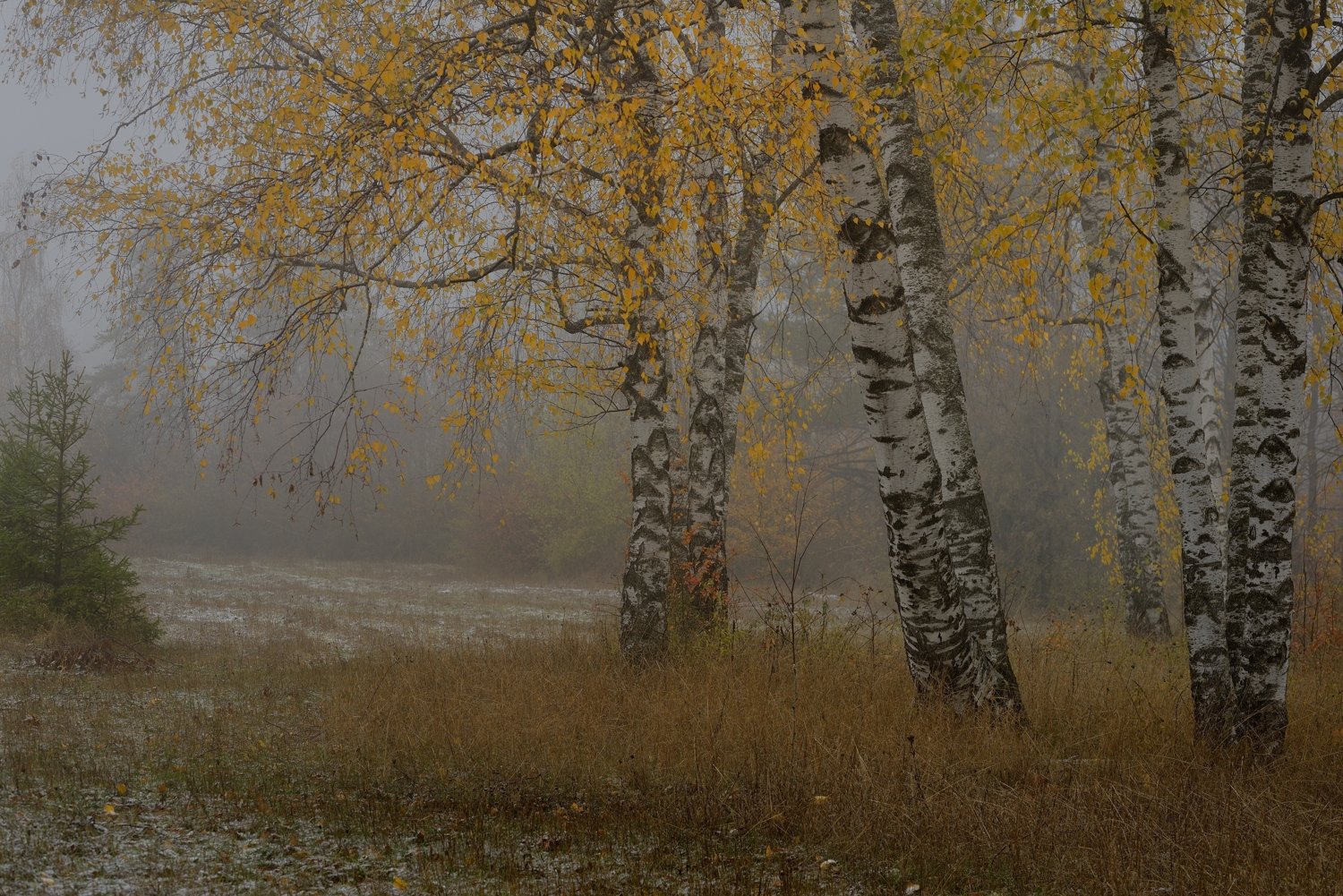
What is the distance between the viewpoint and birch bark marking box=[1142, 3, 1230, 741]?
4414mm

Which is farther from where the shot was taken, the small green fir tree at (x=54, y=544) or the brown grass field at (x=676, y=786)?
the small green fir tree at (x=54, y=544)

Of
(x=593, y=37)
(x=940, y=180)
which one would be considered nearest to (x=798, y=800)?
(x=593, y=37)

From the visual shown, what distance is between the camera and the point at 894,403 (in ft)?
14.9

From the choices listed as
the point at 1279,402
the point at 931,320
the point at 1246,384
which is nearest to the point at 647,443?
the point at 931,320

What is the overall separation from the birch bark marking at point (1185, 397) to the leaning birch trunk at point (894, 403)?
1144 mm

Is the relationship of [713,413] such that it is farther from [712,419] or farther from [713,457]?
[713,457]

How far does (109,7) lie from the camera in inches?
307

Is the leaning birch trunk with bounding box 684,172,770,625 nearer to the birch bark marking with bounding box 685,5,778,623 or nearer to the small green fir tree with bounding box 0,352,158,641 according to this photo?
the birch bark marking with bounding box 685,5,778,623

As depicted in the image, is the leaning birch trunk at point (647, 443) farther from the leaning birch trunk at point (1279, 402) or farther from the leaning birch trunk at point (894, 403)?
the leaning birch trunk at point (1279, 402)

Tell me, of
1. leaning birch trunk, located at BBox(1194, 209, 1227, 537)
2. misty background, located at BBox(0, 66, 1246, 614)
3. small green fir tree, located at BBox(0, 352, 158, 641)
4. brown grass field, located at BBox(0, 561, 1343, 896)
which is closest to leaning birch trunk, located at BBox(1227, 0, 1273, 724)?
brown grass field, located at BBox(0, 561, 1343, 896)

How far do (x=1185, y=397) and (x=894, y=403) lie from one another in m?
1.67

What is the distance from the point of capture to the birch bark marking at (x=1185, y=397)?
174 inches

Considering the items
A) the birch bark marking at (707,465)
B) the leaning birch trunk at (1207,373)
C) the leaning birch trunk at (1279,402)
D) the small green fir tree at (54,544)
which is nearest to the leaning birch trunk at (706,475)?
the birch bark marking at (707,465)

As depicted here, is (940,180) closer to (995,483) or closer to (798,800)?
(798,800)
